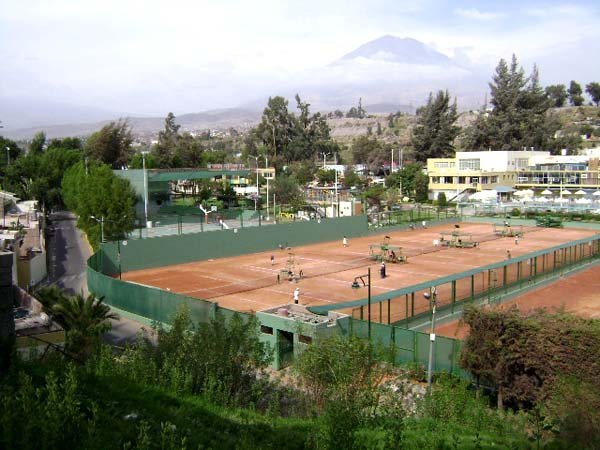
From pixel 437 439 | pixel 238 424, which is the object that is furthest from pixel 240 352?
pixel 437 439

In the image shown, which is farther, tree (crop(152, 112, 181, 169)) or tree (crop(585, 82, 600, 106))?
tree (crop(585, 82, 600, 106))

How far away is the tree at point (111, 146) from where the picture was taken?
82.7 metres

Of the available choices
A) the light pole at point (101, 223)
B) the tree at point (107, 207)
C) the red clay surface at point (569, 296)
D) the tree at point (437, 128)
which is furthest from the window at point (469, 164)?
the light pole at point (101, 223)

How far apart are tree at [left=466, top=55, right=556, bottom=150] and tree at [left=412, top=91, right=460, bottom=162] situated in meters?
4.35

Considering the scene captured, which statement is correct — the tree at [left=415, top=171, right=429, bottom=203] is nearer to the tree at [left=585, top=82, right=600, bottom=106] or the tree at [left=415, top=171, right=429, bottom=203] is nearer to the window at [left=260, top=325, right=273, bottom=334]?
the window at [left=260, top=325, right=273, bottom=334]

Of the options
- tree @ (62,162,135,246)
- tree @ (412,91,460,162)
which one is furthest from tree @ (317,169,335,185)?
tree @ (62,162,135,246)

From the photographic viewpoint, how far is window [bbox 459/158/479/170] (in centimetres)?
8306

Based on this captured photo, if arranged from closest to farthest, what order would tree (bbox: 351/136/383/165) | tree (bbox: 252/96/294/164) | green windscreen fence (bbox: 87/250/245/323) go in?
1. green windscreen fence (bbox: 87/250/245/323)
2. tree (bbox: 252/96/294/164)
3. tree (bbox: 351/136/383/165)

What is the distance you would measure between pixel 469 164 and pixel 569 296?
54.3m

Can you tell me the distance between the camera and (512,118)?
9794 cm

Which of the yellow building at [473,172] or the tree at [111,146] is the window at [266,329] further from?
the tree at [111,146]

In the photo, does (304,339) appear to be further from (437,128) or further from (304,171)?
(304,171)

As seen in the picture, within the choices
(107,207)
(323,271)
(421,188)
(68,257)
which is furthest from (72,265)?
(421,188)

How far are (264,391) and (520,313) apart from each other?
7007mm
